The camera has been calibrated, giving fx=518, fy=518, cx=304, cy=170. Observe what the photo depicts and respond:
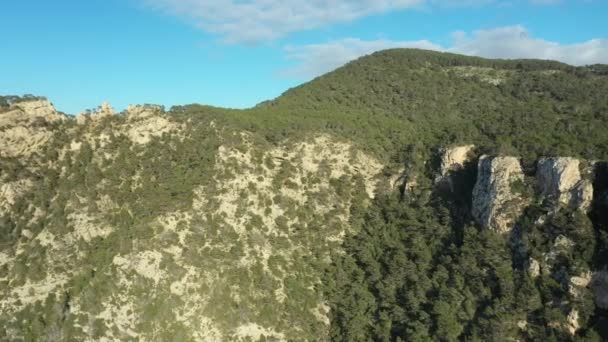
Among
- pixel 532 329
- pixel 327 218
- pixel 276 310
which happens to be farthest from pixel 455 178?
pixel 276 310

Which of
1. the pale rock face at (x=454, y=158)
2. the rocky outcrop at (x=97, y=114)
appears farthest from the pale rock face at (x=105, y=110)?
the pale rock face at (x=454, y=158)

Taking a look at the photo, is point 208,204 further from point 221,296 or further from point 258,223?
point 221,296

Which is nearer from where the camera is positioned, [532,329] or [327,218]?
[532,329]

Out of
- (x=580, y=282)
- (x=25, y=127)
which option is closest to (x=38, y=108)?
(x=25, y=127)

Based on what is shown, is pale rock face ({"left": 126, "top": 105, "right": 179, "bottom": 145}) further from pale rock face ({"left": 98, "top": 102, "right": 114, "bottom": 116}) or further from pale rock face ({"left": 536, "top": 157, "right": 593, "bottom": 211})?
pale rock face ({"left": 536, "top": 157, "right": 593, "bottom": 211})

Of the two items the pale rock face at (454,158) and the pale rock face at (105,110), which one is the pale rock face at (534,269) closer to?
the pale rock face at (454,158)

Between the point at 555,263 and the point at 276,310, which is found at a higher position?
the point at 555,263

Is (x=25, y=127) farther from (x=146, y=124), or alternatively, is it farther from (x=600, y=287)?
(x=600, y=287)
